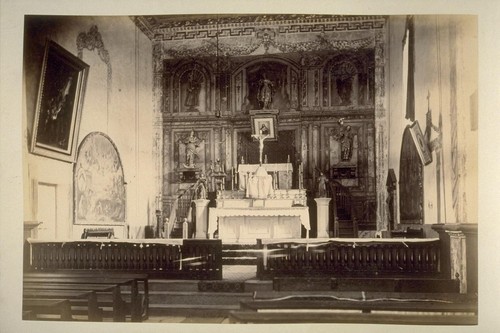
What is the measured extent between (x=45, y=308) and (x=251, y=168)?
220 centimetres

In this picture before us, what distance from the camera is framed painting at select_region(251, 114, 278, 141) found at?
5.34 meters

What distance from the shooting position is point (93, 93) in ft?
15.9

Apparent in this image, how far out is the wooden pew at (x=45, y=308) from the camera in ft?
13.8

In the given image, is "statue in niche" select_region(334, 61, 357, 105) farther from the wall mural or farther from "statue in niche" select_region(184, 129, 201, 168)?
the wall mural

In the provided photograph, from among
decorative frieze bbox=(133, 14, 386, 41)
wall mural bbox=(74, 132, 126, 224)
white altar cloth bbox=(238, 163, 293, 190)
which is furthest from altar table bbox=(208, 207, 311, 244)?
decorative frieze bbox=(133, 14, 386, 41)

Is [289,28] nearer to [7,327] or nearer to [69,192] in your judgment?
[69,192]

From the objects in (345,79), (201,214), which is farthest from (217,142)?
(345,79)

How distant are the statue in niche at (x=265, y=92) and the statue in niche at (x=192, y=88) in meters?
0.59

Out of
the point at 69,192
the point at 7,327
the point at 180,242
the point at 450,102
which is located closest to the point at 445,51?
the point at 450,102

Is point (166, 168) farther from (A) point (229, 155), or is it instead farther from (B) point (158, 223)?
(A) point (229, 155)

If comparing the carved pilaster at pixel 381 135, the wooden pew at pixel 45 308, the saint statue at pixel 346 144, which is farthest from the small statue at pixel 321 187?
the wooden pew at pixel 45 308

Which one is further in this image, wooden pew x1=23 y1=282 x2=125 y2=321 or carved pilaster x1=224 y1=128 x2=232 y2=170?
carved pilaster x1=224 y1=128 x2=232 y2=170

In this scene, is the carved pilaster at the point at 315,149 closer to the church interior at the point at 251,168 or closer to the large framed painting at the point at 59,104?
the church interior at the point at 251,168

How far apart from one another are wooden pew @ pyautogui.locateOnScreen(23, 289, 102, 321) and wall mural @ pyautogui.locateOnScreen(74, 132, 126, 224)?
74cm
